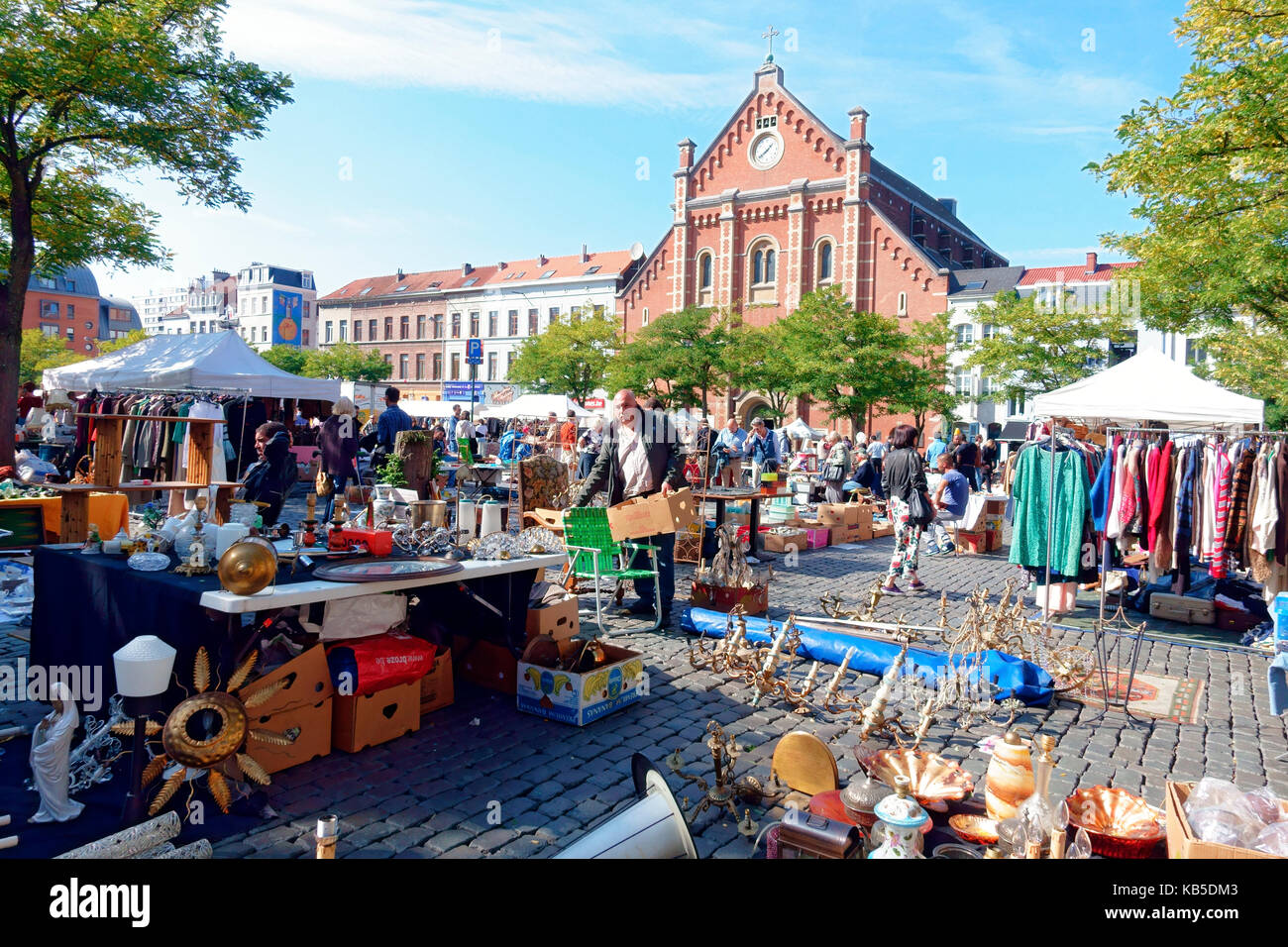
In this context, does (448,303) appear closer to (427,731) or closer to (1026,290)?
(1026,290)

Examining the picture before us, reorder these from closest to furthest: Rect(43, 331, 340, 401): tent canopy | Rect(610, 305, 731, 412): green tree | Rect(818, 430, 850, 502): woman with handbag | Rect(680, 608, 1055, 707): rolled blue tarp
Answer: Rect(680, 608, 1055, 707): rolled blue tarp → Rect(43, 331, 340, 401): tent canopy → Rect(818, 430, 850, 502): woman with handbag → Rect(610, 305, 731, 412): green tree

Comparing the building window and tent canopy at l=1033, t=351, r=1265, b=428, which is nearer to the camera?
tent canopy at l=1033, t=351, r=1265, b=428

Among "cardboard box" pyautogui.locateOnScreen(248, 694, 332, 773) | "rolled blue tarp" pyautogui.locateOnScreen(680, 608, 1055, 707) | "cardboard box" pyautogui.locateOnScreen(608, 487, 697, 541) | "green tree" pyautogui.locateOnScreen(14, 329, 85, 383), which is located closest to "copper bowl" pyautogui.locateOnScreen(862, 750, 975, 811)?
"rolled blue tarp" pyautogui.locateOnScreen(680, 608, 1055, 707)

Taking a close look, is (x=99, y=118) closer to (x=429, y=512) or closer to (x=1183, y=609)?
(x=429, y=512)

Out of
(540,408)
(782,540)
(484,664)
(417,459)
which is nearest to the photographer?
(484,664)

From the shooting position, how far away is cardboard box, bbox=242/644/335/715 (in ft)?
12.5

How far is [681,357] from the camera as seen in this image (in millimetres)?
34625

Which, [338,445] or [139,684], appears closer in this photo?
[139,684]

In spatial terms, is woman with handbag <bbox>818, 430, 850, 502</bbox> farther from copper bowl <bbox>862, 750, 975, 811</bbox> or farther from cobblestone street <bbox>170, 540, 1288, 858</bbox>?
copper bowl <bbox>862, 750, 975, 811</bbox>

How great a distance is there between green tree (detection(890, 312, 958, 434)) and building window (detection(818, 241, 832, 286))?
7.43 meters

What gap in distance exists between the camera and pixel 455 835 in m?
3.39

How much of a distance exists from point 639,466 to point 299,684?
3801 millimetres

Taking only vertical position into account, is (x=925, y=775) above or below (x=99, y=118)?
below

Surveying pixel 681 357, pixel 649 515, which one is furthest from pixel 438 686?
pixel 681 357
